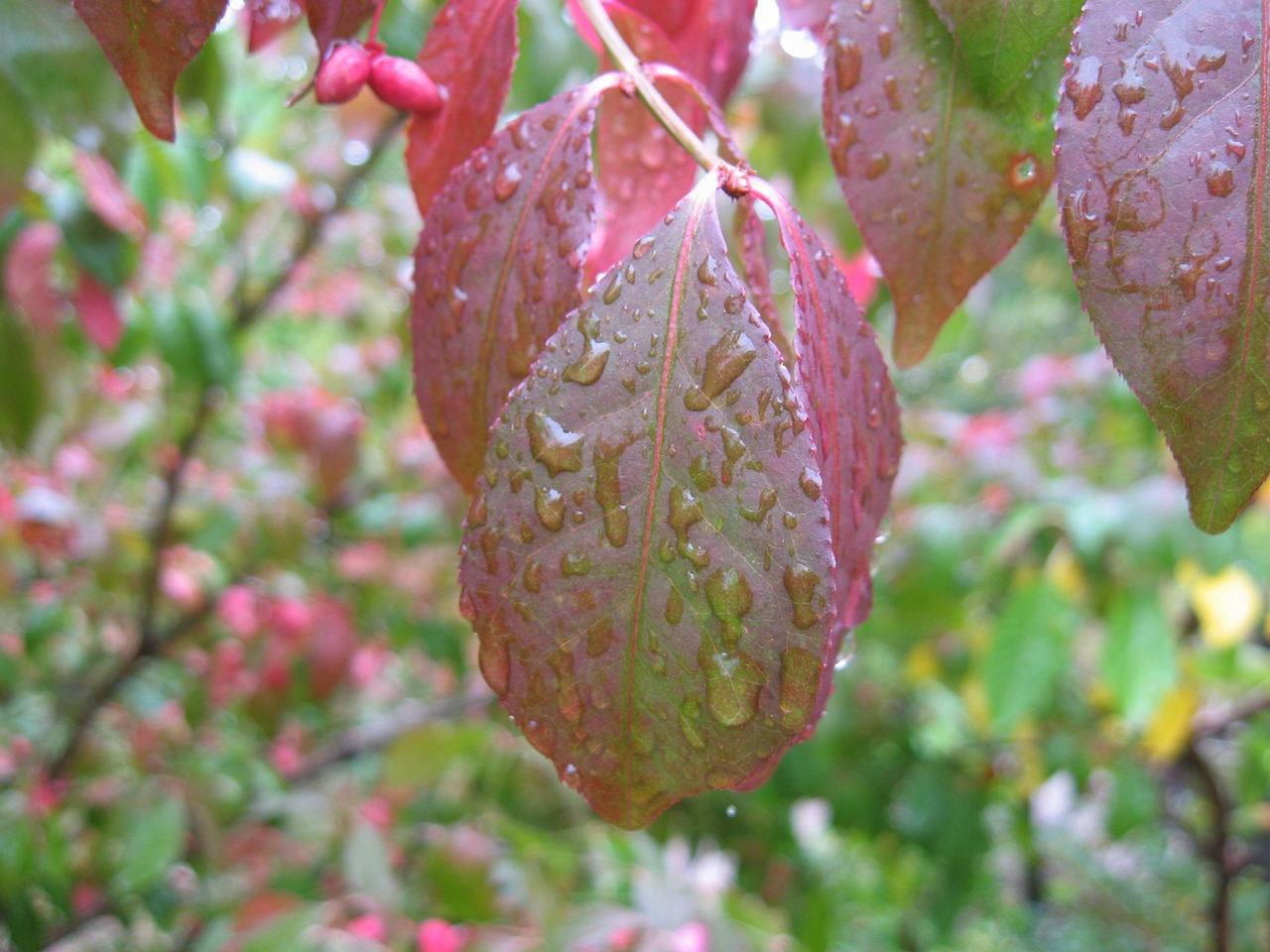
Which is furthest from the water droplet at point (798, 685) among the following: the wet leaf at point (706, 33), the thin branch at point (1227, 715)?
the thin branch at point (1227, 715)

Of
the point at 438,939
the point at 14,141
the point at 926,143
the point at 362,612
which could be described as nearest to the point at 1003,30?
the point at 926,143

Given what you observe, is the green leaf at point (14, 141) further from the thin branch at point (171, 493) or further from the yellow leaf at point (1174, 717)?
the yellow leaf at point (1174, 717)

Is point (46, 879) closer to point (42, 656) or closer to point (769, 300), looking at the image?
point (42, 656)

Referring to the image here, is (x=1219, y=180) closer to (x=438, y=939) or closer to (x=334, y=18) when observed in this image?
(x=334, y=18)

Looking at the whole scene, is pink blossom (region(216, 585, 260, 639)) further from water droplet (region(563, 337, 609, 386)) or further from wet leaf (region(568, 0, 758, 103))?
water droplet (region(563, 337, 609, 386))

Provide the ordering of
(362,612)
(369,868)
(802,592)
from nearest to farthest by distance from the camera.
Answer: (802,592) → (369,868) → (362,612)

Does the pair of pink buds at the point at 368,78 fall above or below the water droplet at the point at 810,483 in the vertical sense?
above

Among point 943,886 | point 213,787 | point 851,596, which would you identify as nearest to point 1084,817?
point 943,886
